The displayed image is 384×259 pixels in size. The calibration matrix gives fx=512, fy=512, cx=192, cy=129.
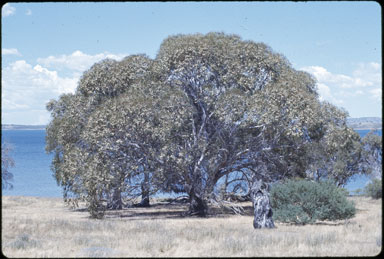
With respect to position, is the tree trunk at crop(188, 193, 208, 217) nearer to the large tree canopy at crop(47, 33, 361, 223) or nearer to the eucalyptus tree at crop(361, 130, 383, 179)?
the large tree canopy at crop(47, 33, 361, 223)

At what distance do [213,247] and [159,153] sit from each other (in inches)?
419

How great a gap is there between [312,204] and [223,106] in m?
6.22

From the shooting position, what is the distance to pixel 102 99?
2864 centimetres

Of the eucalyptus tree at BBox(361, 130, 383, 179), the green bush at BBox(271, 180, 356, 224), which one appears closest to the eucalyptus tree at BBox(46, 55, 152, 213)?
the green bush at BBox(271, 180, 356, 224)

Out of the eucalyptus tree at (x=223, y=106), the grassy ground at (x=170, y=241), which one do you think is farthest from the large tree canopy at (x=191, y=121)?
the grassy ground at (x=170, y=241)

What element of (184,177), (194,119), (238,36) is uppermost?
(238,36)

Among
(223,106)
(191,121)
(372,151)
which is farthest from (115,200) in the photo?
(372,151)

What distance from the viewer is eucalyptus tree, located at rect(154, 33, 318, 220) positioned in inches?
977

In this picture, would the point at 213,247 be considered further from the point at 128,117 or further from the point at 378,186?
the point at 378,186

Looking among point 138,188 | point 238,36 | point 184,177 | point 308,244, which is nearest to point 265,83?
point 238,36

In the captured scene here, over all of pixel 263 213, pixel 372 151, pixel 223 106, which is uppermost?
pixel 223 106

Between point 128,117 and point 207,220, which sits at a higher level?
point 128,117

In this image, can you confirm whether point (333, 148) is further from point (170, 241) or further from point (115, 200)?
point (170, 241)

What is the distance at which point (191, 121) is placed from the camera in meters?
26.0
